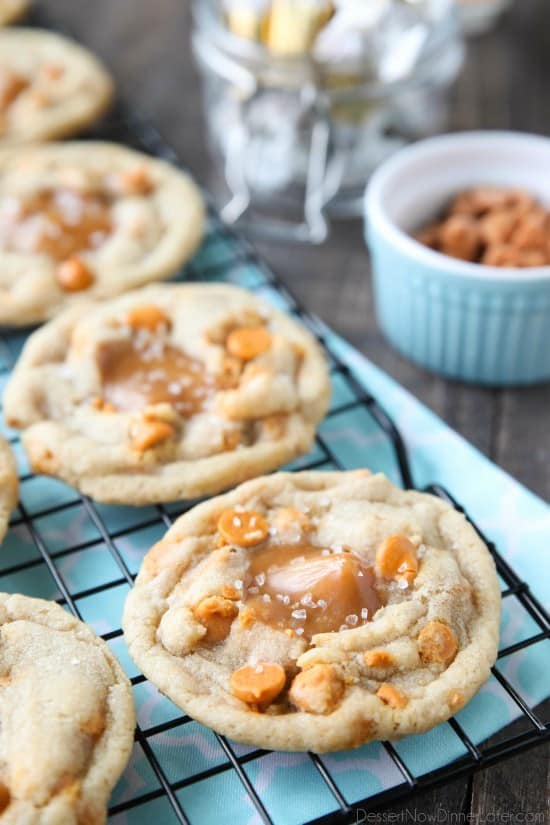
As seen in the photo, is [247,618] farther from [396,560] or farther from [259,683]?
[396,560]

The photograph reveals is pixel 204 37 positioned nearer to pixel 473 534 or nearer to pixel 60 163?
pixel 60 163

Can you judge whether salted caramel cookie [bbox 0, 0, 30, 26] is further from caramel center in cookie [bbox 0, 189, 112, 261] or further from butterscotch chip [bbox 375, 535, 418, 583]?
butterscotch chip [bbox 375, 535, 418, 583]

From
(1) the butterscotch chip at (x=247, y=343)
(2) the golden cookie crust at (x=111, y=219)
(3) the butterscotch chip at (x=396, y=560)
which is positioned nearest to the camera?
(3) the butterscotch chip at (x=396, y=560)

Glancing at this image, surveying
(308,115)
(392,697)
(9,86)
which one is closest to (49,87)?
(9,86)

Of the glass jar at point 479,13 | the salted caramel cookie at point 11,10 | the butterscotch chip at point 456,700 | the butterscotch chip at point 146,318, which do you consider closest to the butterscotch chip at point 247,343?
the butterscotch chip at point 146,318

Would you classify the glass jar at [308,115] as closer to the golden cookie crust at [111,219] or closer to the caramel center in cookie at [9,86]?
the golden cookie crust at [111,219]

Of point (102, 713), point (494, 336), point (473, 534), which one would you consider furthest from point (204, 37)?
point (102, 713)

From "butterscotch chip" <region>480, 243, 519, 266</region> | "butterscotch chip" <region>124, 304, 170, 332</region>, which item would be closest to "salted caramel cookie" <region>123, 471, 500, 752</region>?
"butterscotch chip" <region>124, 304, 170, 332</region>
